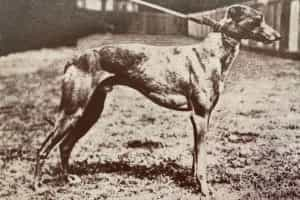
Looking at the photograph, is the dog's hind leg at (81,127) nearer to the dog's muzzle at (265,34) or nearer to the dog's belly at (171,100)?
the dog's belly at (171,100)

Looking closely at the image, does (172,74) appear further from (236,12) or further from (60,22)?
(60,22)

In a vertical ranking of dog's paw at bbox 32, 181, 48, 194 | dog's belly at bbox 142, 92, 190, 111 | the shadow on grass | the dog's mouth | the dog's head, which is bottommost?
dog's paw at bbox 32, 181, 48, 194

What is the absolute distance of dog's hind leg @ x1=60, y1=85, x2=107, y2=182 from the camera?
3238 mm

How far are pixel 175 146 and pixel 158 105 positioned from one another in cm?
31

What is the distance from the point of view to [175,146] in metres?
3.30

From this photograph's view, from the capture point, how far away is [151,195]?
3.17m

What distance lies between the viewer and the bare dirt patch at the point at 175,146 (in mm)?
3209

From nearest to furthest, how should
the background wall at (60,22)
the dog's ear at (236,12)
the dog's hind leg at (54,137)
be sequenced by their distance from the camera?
1. the dog's ear at (236,12)
2. the dog's hind leg at (54,137)
3. the background wall at (60,22)

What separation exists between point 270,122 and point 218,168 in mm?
491

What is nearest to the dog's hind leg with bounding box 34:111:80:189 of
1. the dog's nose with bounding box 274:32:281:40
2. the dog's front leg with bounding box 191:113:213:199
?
the dog's front leg with bounding box 191:113:213:199

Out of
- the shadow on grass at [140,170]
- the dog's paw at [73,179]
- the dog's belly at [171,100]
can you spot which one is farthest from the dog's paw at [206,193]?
the dog's paw at [73,179]

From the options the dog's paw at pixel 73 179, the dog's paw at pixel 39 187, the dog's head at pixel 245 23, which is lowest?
the dog's paw at pixel 39 187

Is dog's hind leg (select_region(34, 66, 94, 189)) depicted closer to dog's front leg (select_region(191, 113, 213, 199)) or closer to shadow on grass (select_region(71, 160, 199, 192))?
shadow on grass (select_region(71, 160, 199, 192))

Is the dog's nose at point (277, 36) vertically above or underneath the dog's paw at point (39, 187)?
above
